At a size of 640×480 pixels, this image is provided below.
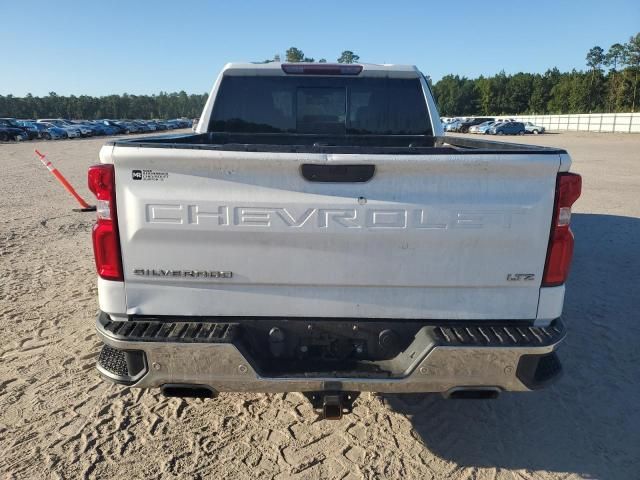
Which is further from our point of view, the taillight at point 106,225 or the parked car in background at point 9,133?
the parked car in background at point 9,133

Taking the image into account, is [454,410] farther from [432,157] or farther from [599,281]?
[599,281]

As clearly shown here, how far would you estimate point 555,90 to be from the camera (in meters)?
95.4

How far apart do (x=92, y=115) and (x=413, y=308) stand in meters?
136

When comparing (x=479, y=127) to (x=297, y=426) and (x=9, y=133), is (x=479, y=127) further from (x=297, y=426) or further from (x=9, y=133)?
(x=297, y=426)

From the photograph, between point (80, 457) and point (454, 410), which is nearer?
point (80, 457)

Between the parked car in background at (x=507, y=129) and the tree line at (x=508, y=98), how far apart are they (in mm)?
32971

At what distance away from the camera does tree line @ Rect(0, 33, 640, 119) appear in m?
86.1

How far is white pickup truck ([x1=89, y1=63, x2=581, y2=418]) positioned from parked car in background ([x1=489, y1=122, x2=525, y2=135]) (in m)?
55.1

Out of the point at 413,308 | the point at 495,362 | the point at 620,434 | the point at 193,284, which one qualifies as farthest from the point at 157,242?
the point at 620,434

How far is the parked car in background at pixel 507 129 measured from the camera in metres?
53.4

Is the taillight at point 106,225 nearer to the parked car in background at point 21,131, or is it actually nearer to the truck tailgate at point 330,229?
the truck tailgate at point 330,229

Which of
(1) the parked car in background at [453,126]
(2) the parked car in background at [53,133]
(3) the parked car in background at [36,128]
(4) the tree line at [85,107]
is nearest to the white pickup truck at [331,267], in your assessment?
(3) the parked car in background at [36,128]

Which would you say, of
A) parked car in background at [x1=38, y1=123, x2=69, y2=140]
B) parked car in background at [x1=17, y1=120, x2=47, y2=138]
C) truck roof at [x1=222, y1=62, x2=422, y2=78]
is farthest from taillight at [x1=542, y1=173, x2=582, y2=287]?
parked car in background at [x1=38, y1=123, x2=69, y2=140]

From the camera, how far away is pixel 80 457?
2980mm
